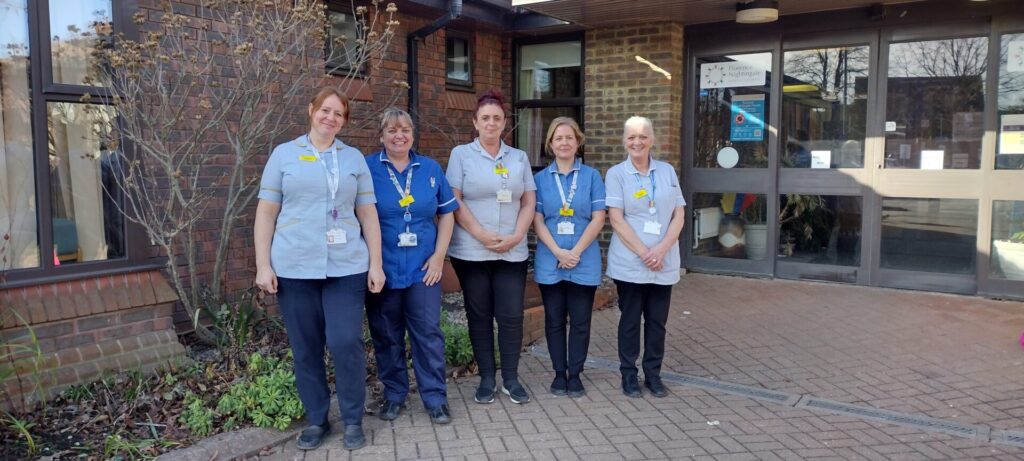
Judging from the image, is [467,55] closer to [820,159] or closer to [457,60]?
[457,60]

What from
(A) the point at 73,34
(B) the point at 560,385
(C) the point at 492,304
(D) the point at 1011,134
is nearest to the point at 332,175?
(C) the point at 492,304

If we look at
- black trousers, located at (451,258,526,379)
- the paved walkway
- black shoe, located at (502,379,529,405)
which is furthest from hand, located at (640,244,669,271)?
black shoe, located at (502,379,529,405)

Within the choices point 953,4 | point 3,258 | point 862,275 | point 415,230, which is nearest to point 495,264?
point 415,230

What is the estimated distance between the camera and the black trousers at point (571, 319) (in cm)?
454

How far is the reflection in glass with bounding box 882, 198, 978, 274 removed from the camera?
7004mm

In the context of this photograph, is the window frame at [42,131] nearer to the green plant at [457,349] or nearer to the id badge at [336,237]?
the id badge at [336,237]

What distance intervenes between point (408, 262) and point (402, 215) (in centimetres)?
26

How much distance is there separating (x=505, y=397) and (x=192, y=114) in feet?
9.78

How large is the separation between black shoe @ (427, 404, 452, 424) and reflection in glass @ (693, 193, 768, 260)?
16.1 feet

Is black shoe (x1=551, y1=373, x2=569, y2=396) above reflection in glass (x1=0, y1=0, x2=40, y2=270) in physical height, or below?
below

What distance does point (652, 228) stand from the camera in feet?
14.5

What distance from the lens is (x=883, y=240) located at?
7.36 m

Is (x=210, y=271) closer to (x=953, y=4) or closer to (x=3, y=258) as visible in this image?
(x=3, y=258)

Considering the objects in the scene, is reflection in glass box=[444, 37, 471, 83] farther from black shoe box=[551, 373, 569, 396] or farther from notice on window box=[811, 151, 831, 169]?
black shoe box=[551, 373, 569, 396]
